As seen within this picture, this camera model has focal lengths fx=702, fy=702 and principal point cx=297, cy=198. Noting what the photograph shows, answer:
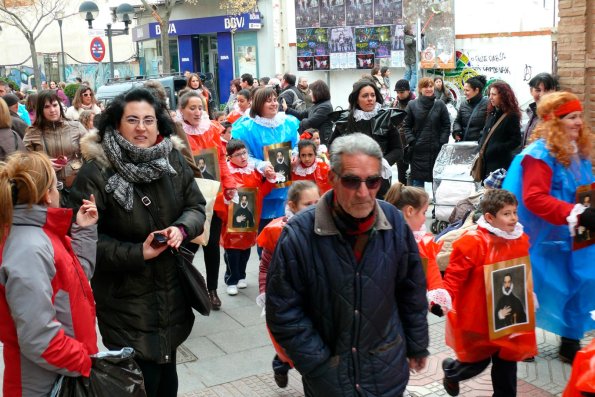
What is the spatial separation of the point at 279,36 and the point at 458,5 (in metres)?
10.5

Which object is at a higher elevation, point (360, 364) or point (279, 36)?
point (279, 36)

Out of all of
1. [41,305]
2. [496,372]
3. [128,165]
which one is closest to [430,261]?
[496,372]

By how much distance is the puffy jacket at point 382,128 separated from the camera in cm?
698

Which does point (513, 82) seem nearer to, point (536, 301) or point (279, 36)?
point (279, 36)

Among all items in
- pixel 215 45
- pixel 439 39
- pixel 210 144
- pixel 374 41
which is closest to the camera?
pixel 210 144

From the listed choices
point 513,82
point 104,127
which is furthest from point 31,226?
point 513,82

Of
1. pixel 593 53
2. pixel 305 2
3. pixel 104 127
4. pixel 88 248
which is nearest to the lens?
pixel 88 248


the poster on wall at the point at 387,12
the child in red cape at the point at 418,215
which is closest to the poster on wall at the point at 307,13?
the poster on wall at the point at 387,12

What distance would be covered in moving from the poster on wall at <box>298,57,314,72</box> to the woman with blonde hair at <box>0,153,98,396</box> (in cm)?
2487

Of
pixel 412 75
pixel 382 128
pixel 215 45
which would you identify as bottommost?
pixel 382 128

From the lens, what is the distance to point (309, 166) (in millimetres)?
7047

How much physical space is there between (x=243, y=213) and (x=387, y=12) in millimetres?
19617

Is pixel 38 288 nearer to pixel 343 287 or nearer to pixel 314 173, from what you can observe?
pixel 343 287

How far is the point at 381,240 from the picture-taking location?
2982 millimetres
